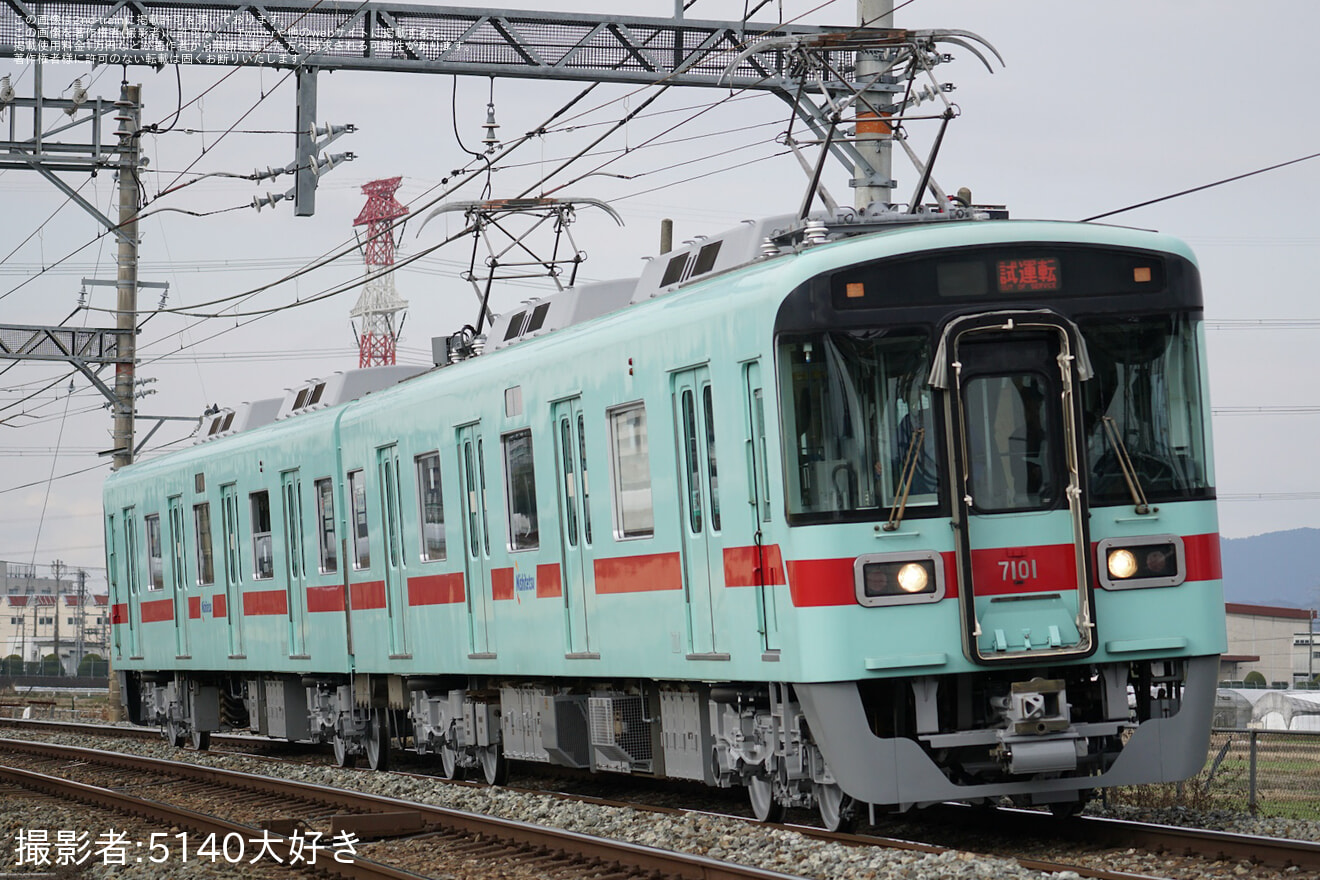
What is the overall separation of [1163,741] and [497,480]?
19.0 feet

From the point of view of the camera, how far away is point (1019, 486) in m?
10.3

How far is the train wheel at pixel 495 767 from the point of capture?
15.9 metres

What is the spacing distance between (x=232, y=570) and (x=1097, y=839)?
12658 millimetres

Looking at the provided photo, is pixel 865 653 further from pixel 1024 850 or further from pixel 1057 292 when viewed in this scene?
pixel 1057 292

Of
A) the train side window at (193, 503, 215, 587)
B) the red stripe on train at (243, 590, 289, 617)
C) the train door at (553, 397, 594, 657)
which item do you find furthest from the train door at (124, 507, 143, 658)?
the train door at (553, 397, 594, 657)

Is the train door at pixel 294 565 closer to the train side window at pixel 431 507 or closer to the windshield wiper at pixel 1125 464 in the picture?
the train side window at pixel 431 507

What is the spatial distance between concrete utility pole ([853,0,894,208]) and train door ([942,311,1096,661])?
16.2 ft

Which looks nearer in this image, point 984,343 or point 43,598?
point 984,343

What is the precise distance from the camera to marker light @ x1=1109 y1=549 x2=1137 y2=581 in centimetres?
1029

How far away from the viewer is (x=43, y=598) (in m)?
188

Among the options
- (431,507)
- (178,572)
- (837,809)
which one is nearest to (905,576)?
(837,809)

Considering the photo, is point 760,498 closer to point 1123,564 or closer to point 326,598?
point 1123,564

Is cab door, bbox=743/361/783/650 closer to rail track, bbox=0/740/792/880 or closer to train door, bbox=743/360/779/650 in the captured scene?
train door, bbox=743/360/779/650

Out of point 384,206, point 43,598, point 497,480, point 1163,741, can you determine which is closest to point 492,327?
point 497,480
